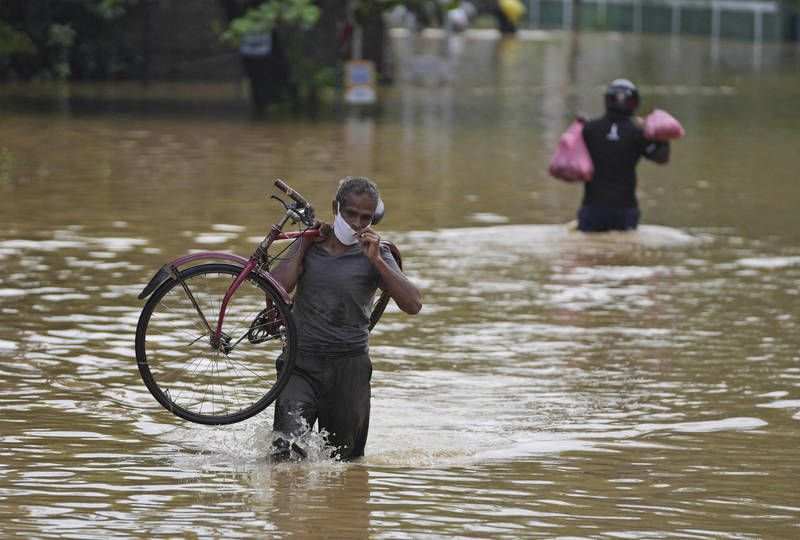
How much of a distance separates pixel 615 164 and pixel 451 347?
5.14 m

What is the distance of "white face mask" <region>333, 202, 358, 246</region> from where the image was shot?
24.5ft

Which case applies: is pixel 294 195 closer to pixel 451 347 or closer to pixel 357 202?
pixel 357 202

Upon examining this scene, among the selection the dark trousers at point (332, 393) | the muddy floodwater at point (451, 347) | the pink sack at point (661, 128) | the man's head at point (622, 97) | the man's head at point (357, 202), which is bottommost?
the muddy floodwater at point (451, 347)

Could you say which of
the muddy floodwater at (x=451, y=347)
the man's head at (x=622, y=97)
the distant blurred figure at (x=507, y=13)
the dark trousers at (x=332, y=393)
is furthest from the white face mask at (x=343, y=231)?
the distant blurred figure at (x=507, y=13)

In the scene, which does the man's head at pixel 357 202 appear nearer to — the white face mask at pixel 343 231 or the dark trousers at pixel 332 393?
the white face mask at pixel 343 231

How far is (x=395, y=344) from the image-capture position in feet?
35.6

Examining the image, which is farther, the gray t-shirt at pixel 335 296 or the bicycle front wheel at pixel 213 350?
the gray t-shirt at pixel 335 296

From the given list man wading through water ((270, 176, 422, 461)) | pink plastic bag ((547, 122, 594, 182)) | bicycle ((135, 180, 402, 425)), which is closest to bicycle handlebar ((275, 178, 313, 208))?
bicycle ((135, 180, 402, 425))

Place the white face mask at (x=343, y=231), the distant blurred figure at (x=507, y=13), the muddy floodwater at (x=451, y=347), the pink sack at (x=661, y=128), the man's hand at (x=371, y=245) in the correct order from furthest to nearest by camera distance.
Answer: the distant blurred figure at (x=507, y=13), the pink sack at (x=661, y=128), the white face mask at (x=343, y=231), the man's hand at (x=371, y=245), the muddy floodwater at (x=451, y=347)

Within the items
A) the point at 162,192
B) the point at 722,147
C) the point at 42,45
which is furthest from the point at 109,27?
the point at 162,192

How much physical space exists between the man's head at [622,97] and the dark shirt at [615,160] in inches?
7.1

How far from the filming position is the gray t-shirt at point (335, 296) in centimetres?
754

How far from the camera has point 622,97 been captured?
608 inches

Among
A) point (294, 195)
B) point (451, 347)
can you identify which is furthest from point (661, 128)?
point (294, 195)
